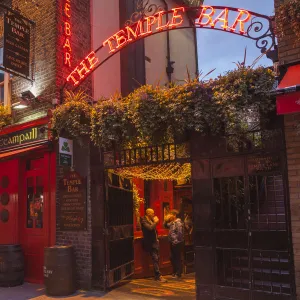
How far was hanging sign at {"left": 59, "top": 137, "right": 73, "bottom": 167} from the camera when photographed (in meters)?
8.16

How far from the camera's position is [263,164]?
6.43 m

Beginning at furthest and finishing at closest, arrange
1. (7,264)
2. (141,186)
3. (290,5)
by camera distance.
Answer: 1. (141,186)
2. (7,264)
3. (290,5)

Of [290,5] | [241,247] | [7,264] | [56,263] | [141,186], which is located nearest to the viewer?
[290,5]

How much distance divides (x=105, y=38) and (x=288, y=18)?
602cm

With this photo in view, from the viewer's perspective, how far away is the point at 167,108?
6.71 m

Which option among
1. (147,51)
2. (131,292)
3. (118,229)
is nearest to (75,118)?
(118,229)

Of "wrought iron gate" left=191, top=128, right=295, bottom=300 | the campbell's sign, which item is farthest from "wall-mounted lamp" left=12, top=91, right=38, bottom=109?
"wrought iron gate" left=191, top=128, right=295, bottom=300

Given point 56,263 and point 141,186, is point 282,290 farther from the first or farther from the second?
point 141,186

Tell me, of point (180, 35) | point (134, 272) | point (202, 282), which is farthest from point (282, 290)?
point (180, 35)

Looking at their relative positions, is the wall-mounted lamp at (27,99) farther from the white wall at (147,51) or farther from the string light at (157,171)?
the string light at (157,171)

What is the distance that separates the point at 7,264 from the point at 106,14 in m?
7.15

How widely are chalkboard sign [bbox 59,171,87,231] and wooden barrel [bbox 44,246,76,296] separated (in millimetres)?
641

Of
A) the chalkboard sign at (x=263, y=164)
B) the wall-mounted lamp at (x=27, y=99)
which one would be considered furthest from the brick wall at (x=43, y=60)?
the chalkboard sign at (x=263, y=164)

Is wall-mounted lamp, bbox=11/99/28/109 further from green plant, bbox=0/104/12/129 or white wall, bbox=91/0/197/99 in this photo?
white wall, bbox=91/0/197/99
